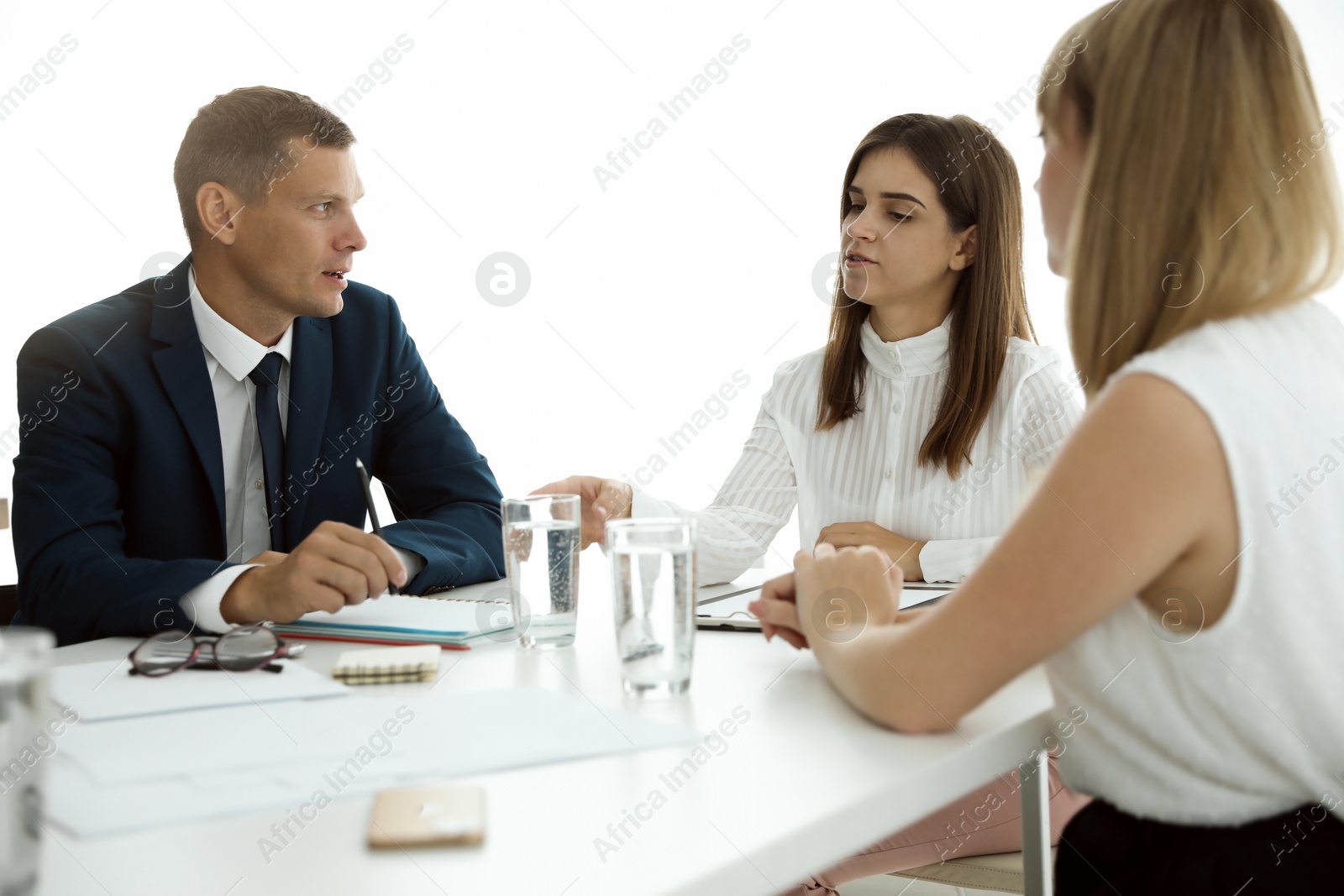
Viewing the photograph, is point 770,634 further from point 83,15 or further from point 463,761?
point 83,15

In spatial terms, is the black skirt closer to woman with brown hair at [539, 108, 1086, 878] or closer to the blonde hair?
the blonde hair

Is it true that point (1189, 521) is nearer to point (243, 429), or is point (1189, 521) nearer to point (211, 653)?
point (211, 653)

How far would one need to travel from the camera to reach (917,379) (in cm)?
208

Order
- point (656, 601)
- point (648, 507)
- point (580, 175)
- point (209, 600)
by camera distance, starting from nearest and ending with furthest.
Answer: point (656, 601) < point (209, 600) < point (648, 507) < point (580, 175)

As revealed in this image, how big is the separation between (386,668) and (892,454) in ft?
4.37

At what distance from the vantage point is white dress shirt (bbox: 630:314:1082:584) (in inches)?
75.7

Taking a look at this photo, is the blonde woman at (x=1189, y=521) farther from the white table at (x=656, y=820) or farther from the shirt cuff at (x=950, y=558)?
the shirt cuff at (x=950, y=558)

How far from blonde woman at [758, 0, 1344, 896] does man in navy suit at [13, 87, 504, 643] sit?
0.73 m

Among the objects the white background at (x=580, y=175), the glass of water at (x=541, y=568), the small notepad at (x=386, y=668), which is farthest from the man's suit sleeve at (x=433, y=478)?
the white background at (x=580, y=175)

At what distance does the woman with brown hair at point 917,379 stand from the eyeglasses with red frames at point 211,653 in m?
1.01

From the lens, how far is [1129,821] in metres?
0.77

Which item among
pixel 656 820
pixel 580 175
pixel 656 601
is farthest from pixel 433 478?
pixel 580 175

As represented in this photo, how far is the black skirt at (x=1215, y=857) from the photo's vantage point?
71 cm

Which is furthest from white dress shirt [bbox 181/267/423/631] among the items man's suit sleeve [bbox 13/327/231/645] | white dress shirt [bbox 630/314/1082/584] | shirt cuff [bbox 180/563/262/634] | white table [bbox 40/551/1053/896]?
white table [bbox 40/551/1053/896]
